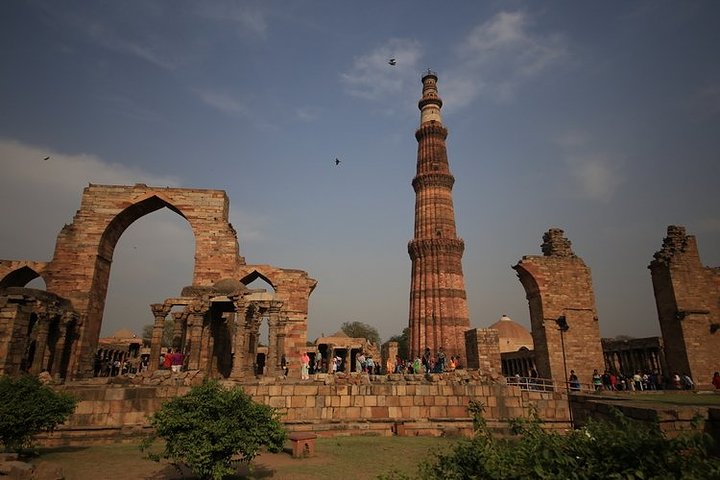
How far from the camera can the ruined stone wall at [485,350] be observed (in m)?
13.6

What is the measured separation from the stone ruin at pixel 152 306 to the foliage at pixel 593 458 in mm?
9703

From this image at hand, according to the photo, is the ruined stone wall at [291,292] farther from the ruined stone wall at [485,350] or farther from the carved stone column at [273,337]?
the ruined stone wall at [485,350]

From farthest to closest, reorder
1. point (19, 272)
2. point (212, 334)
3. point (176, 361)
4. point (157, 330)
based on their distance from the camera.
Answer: point (19, 272) → point (212, 334) → point (157, 330) → point (176, 361)

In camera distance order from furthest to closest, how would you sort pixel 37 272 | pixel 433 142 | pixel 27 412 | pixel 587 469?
pixel 433 142 < pixel 37 272 < pixel 27 412 < pixel 587 469

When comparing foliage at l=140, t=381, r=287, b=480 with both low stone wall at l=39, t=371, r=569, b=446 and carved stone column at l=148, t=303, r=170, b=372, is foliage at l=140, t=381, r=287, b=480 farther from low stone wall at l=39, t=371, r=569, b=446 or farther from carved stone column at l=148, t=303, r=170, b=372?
carved stone column at l=148, t=303, r=170, b=372

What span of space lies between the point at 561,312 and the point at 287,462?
11139 mm

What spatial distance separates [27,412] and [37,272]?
39.5ft

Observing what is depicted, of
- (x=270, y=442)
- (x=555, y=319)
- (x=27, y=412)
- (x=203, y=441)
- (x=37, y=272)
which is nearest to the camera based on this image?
(x=203, y=441)

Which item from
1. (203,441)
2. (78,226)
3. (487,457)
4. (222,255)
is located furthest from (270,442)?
(78,226)

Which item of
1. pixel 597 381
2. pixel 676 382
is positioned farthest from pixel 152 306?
pixel 676 382

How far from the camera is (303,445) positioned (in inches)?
283

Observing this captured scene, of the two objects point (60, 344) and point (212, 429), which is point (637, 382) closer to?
point (212, 429)

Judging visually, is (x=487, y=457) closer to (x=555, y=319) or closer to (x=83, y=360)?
(x=555, y=319)

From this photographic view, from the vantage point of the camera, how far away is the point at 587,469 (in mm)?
2043
